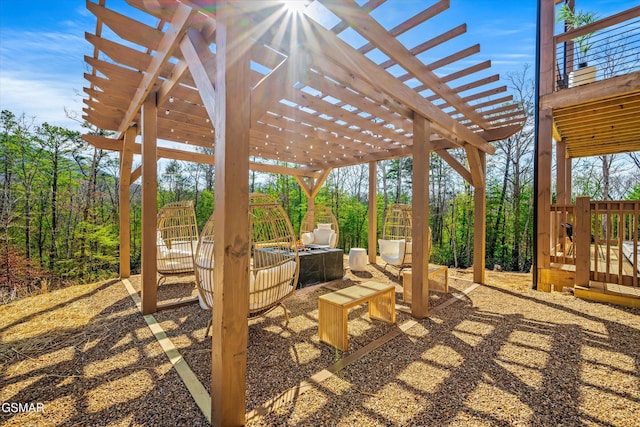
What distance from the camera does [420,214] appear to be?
306 cm

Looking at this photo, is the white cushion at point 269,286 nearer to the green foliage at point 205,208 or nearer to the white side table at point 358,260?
the white side table at point 358,260

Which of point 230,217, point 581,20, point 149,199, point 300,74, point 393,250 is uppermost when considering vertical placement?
point 581,20

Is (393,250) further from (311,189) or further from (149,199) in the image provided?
(149,199)

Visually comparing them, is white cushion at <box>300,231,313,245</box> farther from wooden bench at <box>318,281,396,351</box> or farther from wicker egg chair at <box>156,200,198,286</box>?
wooden bench at <box>318,281,396,351</box>

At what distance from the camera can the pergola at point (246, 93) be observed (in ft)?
4.58

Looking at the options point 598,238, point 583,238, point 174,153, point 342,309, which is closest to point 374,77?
point 342,309

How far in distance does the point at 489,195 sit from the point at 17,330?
43.1 feet

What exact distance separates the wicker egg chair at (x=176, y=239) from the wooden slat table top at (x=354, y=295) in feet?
6.93

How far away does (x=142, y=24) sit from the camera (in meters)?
1.93

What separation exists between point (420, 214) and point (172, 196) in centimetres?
1238

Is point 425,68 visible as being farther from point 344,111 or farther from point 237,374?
point 237,374

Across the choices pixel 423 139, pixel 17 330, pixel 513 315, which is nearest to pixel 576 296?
pixel 513 315

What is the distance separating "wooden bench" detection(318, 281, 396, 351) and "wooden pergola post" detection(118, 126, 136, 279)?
148 inches

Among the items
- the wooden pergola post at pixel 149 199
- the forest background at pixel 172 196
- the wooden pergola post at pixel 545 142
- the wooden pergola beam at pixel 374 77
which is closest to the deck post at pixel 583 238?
the wooden pergola post at pixel 545 142
